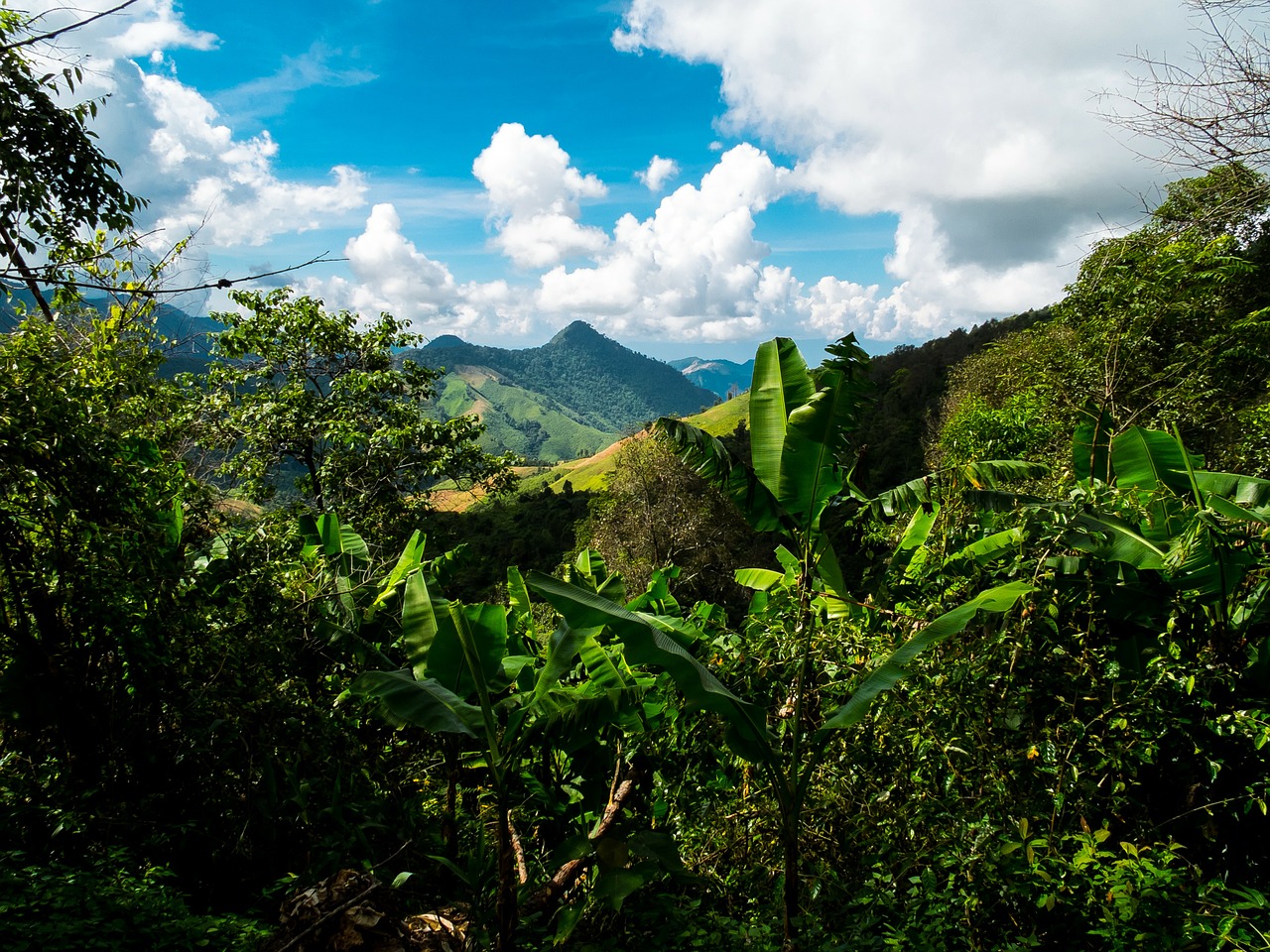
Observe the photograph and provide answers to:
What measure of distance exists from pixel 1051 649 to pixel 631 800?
114 inches

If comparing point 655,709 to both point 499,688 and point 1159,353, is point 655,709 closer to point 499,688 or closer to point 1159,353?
point 499,688

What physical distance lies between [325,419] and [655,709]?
25.7ft

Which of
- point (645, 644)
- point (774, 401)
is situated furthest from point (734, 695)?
point (774, 401)

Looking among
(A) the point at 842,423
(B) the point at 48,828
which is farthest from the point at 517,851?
(A) the point at 842,423

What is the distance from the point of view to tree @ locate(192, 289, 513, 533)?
32.1ft

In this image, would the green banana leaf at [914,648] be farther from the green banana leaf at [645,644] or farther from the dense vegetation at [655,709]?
the green banana leaf at [645,644]

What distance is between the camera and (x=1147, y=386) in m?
14.1

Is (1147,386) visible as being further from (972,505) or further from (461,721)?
(461,721)

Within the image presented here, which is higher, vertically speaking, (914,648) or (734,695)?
(914,648)

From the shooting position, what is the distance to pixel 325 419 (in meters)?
9.95

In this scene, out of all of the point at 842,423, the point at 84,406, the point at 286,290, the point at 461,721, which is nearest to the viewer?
the point at 461,721

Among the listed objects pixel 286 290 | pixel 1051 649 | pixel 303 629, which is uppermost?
pixel 286 290

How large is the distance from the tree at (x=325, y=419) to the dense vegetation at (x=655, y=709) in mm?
4333

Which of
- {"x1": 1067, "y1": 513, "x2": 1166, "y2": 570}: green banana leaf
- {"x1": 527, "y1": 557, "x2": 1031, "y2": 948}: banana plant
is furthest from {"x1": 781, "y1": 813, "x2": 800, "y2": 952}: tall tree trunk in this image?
{"x1": 1067, "y1": 513, "x2": 1166, "y2": 570}: green banana leaf
